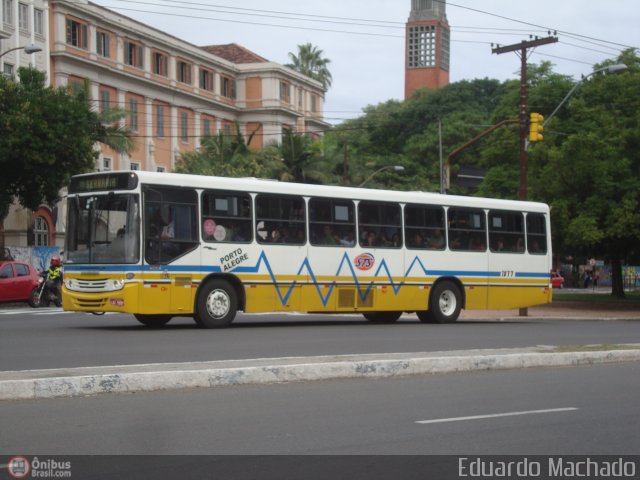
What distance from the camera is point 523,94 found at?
31453 mm

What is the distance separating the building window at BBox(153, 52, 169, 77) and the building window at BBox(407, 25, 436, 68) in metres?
70.9

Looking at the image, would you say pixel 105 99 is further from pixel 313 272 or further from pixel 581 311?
pixel 313 272

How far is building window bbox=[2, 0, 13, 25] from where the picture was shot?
53.7 metres

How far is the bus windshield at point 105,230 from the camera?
19.0 meters

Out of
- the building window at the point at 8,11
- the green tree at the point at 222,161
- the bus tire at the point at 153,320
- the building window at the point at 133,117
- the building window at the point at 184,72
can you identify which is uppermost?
the building window at the point at 184,72

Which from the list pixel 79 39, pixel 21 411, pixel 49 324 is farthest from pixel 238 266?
pixel 79 39

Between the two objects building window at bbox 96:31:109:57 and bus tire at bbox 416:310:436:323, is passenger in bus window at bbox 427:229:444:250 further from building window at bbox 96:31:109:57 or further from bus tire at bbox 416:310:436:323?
building window at bbox 96:31:109:57

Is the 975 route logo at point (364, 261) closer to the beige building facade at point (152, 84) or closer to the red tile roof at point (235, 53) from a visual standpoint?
the beige building facade at point (152, 84)

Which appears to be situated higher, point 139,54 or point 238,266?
point 139,54

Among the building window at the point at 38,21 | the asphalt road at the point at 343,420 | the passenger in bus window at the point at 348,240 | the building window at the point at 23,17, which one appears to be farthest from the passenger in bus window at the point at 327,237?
the building window at the point at 38,21

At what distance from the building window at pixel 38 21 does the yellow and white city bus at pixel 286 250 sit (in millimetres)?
38239
